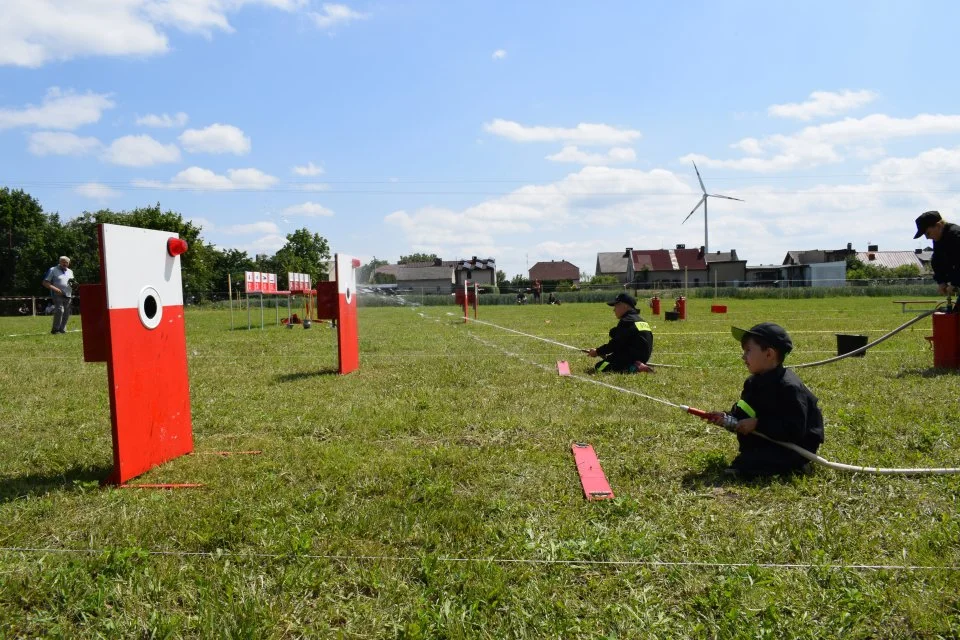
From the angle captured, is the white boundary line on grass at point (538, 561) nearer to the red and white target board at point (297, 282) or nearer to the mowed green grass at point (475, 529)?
the mowed green grass at point (475, 529)

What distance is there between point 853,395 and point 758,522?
457 centimetres

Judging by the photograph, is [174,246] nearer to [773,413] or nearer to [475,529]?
[475,529]

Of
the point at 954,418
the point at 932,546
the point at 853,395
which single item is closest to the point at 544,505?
the point at 932,546

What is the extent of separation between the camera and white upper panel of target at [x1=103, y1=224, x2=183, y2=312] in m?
4.68

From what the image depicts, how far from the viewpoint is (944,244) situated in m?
9.12

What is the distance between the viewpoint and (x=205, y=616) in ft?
9.37

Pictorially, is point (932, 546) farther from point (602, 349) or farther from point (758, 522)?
point (602, 349)

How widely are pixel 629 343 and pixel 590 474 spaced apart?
213 inches

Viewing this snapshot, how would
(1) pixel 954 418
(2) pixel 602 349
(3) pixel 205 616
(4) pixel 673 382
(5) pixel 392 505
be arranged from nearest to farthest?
(3) pixel 205 616, (5) pixel 392 505, (1) pixel 954 418, (4) pixel 673 382, (2) pixel 602 349

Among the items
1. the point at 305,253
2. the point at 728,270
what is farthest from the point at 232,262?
the point at 728,270

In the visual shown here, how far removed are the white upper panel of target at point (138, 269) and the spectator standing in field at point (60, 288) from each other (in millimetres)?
14883

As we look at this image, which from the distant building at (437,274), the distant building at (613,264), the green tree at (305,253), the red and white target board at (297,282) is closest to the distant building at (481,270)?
the distant building at (437,274)

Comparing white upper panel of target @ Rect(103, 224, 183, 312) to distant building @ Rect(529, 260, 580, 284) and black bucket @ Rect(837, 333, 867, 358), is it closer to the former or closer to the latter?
black bucket @ Rect(837, 333, 867, 358)

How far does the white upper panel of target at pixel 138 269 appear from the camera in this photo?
15.4 ft
